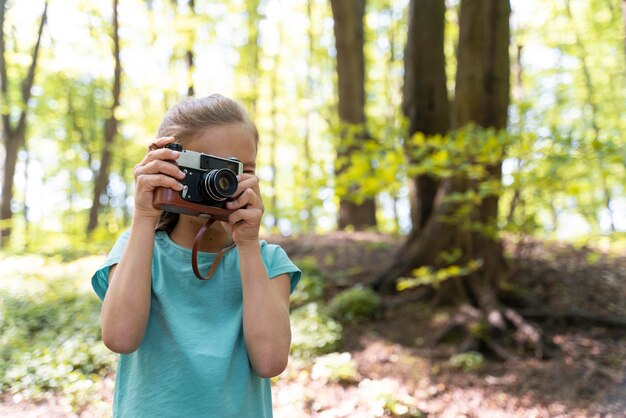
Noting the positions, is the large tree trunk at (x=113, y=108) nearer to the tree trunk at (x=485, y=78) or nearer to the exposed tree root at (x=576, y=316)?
the tree trunk at (x=485, y=78)

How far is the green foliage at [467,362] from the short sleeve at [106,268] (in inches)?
153

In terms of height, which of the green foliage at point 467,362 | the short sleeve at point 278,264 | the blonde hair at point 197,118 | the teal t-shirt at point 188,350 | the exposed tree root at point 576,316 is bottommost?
the green foliage at point 467,362

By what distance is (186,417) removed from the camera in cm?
124

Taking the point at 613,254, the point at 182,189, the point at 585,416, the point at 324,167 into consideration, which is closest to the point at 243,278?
the point at 182,189

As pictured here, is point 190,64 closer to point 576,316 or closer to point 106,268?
point 576,316

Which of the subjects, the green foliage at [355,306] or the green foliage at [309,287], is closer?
the green foliage at [355,306]

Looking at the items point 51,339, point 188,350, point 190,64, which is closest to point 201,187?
point 188,350

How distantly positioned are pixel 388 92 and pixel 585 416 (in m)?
15.1

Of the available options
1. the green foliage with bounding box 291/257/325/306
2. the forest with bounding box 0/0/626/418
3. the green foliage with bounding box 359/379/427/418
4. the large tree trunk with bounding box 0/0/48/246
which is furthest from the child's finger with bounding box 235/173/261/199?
the large tree trunk with bounding box 0/0/48/246

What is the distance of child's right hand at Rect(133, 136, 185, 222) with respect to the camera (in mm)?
1293

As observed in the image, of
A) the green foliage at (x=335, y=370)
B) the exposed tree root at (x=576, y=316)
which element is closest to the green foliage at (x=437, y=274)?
the exposed tree root at (x=576, y=316)

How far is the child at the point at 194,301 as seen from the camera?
125 cm

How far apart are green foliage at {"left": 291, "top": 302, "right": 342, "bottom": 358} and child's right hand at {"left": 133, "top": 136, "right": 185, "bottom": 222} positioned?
345cm

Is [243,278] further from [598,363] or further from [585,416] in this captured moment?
[598,363]
